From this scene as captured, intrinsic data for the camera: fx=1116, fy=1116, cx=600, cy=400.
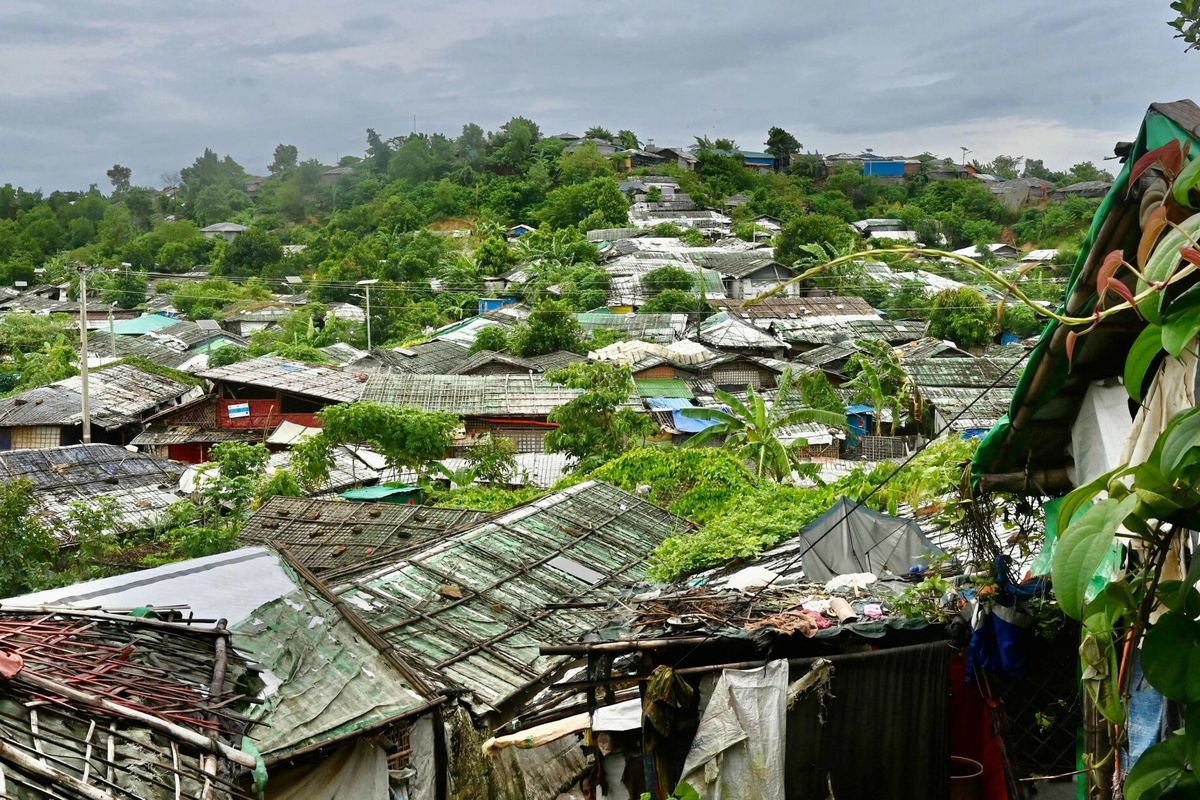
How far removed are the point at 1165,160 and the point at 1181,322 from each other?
0.57 m

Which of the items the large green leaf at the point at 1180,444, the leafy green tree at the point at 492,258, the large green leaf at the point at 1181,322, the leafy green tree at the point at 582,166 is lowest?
the large green leaf at the point at 1180,444

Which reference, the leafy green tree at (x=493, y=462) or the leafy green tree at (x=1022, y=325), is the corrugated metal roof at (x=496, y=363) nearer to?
the leafy green tree at (x=493, y=462)

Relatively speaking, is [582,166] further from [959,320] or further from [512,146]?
[959,320]

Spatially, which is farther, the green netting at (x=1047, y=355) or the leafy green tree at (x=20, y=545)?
the leafy green tree at (x=20, y=545)

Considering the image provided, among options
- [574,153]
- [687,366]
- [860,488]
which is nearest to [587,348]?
[687,366]

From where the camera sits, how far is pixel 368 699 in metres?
6.68

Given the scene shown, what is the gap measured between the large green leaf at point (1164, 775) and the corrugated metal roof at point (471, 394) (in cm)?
2414

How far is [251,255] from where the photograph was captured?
56094 millimetres

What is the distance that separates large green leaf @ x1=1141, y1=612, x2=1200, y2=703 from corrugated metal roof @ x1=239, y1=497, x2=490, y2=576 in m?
11.9

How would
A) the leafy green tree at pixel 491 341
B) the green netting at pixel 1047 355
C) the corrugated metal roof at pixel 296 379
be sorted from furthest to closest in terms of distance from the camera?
the leafy green tree at pixel 491 341
the corrugated metal roof at pixel 296 379
the green netting at pixel 1047 355

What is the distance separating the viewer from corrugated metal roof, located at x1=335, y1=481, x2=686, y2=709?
32.2 feet

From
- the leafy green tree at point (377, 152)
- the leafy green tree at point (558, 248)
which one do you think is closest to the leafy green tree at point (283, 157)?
the leafy green tree at point (377, 152)

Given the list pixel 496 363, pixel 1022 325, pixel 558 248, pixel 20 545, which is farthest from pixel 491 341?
pixel 20 545

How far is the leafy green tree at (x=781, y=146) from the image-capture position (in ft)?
260
